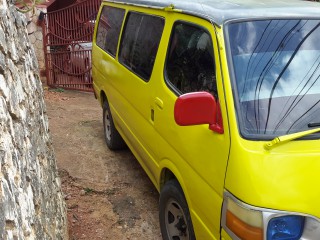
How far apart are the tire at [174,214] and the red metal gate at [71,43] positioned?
641cm

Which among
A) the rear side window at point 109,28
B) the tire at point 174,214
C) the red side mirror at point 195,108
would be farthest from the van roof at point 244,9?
the rear side window at point 109,28

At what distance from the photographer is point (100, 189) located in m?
4.44

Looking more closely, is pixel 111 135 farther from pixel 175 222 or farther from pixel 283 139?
pixel 283 139

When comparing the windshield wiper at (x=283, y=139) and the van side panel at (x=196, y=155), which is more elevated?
the windshield wiper at (x=283, y=139)

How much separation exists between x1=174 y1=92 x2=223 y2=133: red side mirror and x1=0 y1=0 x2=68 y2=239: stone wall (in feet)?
2.87

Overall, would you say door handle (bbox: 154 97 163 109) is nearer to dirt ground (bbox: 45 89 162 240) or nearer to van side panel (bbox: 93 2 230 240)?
van side panel (bbox: 93 2 230 240)

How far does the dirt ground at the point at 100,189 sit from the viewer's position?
147 inches

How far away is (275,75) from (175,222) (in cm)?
138

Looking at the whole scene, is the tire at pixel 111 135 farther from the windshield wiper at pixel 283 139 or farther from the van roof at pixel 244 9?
the windshield wiper at pixel 283 139

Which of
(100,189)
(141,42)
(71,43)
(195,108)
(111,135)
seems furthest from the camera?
(71,43)

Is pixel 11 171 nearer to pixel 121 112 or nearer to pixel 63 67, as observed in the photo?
pixel 121 112

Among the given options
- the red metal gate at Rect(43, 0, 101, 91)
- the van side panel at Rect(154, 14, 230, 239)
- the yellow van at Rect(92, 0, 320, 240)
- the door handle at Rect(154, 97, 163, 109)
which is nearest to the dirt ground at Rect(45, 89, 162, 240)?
the yellow van at Rect(92, 0, 320, 240)

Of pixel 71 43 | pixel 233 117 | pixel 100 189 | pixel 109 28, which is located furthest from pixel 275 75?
pixel 71 43

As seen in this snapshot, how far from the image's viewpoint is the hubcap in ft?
9.98
